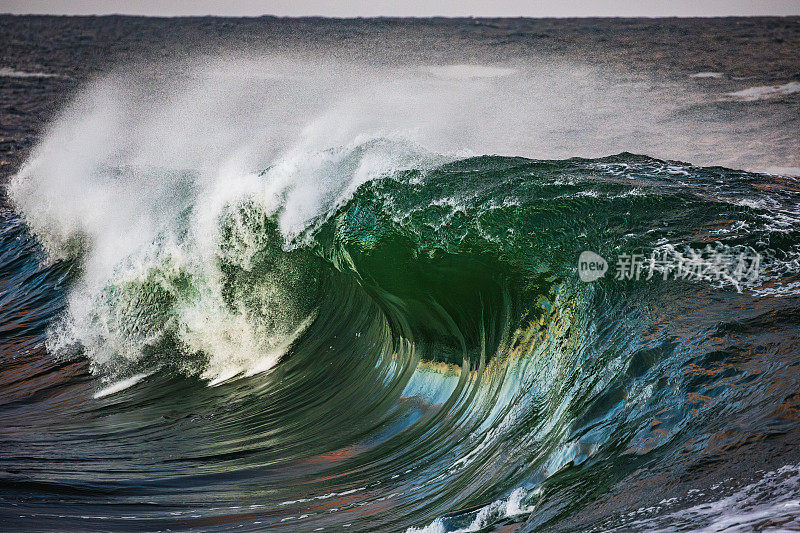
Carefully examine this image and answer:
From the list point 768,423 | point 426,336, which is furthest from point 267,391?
point 768,423

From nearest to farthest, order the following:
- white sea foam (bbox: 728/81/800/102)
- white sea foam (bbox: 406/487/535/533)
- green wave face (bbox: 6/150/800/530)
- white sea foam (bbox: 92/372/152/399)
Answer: white sea foam (bbox: 406/487/535/533), green wave face (bbox: 6/150/800/530), white sea foam (bbox: 92/372/152/399), white sea foam (bbox: 728/81/800/102)

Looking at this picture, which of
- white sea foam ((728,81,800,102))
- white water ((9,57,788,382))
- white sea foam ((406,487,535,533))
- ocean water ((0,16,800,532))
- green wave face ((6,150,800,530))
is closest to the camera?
white sea foam ((406,487,535,533))

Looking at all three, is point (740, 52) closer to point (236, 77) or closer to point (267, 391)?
point (236, 77)

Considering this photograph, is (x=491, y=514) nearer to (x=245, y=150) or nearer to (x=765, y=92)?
(x=245, y=150)

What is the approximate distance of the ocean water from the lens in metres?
2.69

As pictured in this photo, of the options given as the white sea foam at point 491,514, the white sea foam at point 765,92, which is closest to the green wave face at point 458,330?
the white sea foam at point 491,514

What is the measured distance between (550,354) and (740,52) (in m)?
22.5

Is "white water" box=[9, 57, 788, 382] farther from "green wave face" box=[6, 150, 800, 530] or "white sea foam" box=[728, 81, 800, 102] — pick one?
"white sea foam" box=[728, 81, 800, 102]

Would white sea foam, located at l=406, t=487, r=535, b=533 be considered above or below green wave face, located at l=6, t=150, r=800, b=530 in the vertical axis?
below

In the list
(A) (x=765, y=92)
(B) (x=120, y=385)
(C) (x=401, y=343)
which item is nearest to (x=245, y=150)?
(B) (x=120, y=385)

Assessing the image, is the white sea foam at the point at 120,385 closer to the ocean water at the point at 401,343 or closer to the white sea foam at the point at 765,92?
the ocean water at the point at 401,343

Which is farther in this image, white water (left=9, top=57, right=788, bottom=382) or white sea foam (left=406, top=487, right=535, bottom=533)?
white water (left=9, top=57, right=788, bottom=382)

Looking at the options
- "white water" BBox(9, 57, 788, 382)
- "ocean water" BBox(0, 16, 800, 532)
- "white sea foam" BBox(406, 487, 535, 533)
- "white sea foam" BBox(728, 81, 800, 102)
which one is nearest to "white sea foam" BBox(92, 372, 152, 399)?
"ocean water" BBox(0, 16, 800, 532)

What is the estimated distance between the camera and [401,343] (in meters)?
4.83
